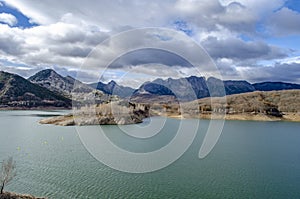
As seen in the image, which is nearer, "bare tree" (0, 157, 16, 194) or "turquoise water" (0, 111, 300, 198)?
"bare tree" (0, 157, 16, 194)

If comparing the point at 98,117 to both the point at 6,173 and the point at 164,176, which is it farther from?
the point at 6,173

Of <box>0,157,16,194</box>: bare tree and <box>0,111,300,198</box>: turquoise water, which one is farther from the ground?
<box>0,157,16,194</box>: bare tree

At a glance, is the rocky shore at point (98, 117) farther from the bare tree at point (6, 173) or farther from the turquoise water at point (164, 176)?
the bare tree at point (6, 173)

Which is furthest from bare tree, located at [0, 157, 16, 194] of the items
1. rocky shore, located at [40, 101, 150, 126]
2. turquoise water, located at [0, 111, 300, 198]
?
rocky shore, located at [40, 101, 150, 126]

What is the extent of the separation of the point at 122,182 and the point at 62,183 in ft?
29.1

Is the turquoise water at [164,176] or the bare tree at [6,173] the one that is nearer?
the bare tree at [6,173]

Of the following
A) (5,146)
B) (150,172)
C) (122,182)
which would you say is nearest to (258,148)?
(150,172)

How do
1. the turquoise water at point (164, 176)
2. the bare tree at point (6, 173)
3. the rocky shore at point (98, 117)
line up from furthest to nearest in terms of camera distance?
the rocky shore at point (98, 117)
the turquoise water at point (164, 176)
the bare tree at point (6, 173)

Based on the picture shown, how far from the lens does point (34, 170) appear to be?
4753cm

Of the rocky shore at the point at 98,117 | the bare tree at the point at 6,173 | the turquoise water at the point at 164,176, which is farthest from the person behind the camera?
the rocky shore at the point at 98,117

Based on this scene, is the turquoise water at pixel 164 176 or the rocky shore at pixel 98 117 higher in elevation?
the rocky shore at pixel 98 117

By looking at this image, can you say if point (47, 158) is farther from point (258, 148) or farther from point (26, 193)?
point (258, 148)

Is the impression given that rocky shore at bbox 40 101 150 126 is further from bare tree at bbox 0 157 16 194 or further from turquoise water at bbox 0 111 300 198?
bare tree at bbox 0 157 16 194

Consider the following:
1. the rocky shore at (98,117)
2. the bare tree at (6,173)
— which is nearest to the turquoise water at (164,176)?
the bare tree at (6,173)
